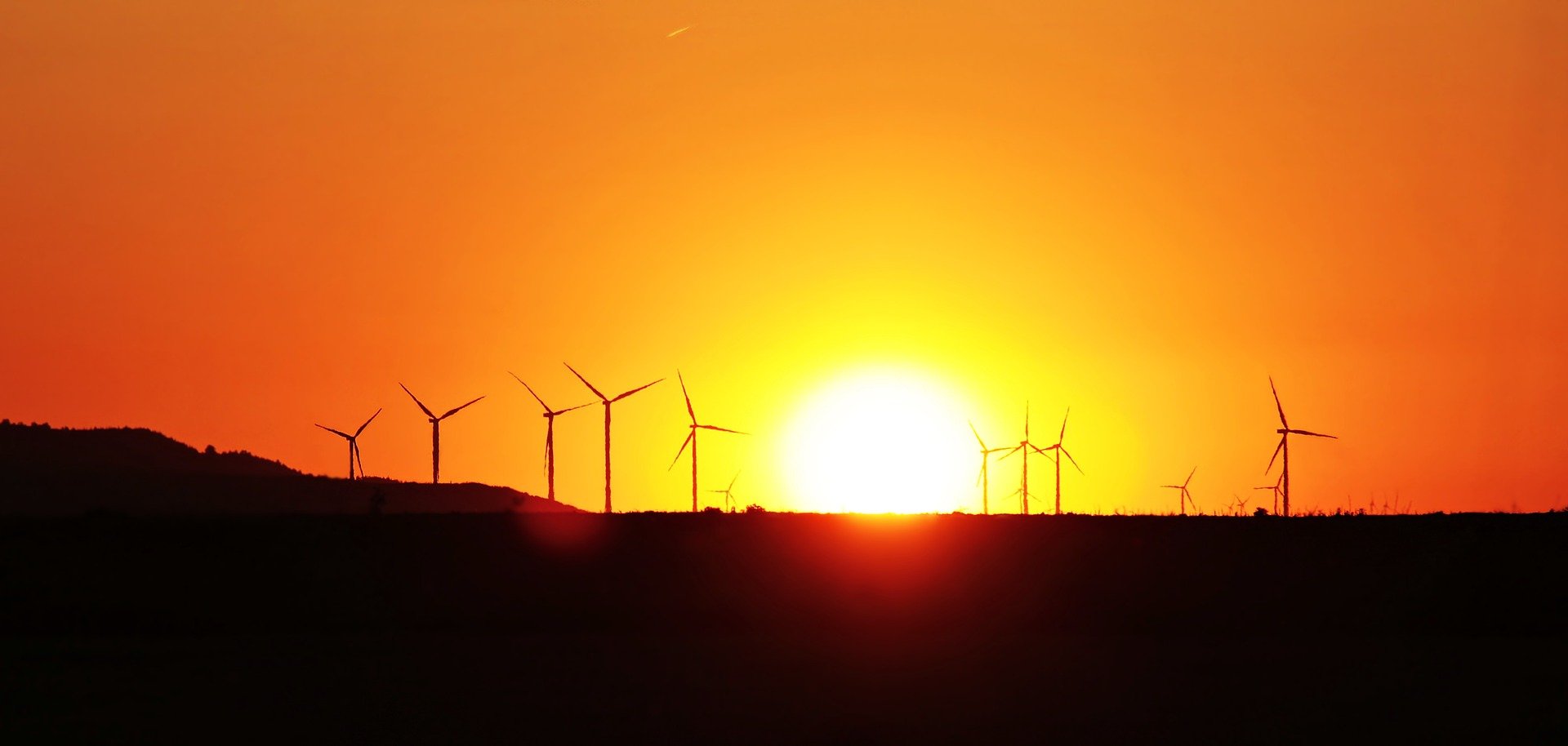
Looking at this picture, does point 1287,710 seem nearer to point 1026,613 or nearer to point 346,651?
point 1026,613

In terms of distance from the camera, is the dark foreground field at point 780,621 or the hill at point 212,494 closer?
the dark foreground field at point 780,621

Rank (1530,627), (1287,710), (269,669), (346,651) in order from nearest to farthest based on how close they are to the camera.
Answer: (1287,710) < (269,669) < (346,651) < (1530,627)

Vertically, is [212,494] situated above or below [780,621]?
above

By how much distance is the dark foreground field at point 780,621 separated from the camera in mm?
55656

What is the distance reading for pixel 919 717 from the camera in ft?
175

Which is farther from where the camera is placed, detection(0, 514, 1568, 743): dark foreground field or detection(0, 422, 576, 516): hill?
detection(0, 422, 576, 516): hill

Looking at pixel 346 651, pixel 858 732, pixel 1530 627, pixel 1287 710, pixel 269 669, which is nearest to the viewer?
pixel 858 732

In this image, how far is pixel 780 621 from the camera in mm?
73938

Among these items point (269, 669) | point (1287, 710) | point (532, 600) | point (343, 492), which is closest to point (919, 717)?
point (1287, 710)

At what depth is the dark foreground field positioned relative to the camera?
5566 centimetres

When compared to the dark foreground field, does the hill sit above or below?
above

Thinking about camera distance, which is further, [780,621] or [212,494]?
[212,494]

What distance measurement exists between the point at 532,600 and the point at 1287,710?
29.0 meters

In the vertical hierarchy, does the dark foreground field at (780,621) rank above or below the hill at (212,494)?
below
